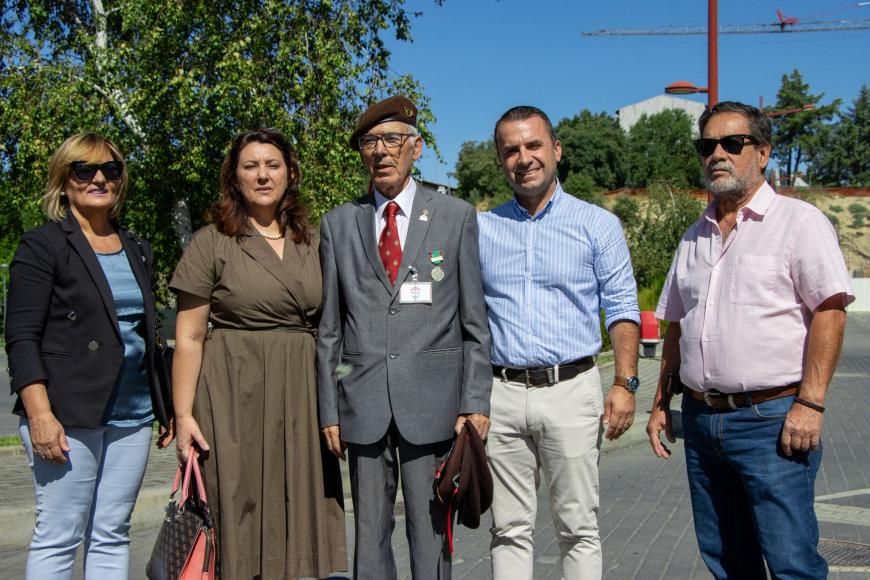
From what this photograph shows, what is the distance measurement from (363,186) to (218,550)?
13101 mm

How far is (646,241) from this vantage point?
22094mm

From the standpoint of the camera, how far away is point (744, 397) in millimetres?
3387

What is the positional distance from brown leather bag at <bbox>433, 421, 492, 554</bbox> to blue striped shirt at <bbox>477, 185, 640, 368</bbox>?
43 centimetres

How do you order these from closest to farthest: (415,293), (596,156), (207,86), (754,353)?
(754,353) → (415,293) → (207,86) → (596,156)

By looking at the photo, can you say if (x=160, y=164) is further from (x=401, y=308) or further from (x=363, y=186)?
(x=401, y=308)

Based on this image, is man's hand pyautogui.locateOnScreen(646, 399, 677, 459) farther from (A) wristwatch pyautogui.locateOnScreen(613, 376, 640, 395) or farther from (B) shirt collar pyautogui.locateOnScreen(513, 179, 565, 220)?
(B) shirt collar pyautogui.locateOnScreen(513, 179, 565, 220)

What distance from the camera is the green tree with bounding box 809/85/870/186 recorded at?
78.1 metres

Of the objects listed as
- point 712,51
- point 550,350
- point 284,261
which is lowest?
point 550,350

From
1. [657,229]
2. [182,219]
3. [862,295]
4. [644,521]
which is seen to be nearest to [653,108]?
[862,295]

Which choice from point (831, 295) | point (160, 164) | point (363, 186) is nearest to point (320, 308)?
point (831, 295)

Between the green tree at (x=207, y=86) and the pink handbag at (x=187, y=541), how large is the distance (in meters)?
11.6

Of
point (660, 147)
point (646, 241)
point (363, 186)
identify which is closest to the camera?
point (363, 186)

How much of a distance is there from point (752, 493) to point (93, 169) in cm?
292

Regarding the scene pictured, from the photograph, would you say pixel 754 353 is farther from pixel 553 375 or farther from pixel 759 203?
pixel 553 375
